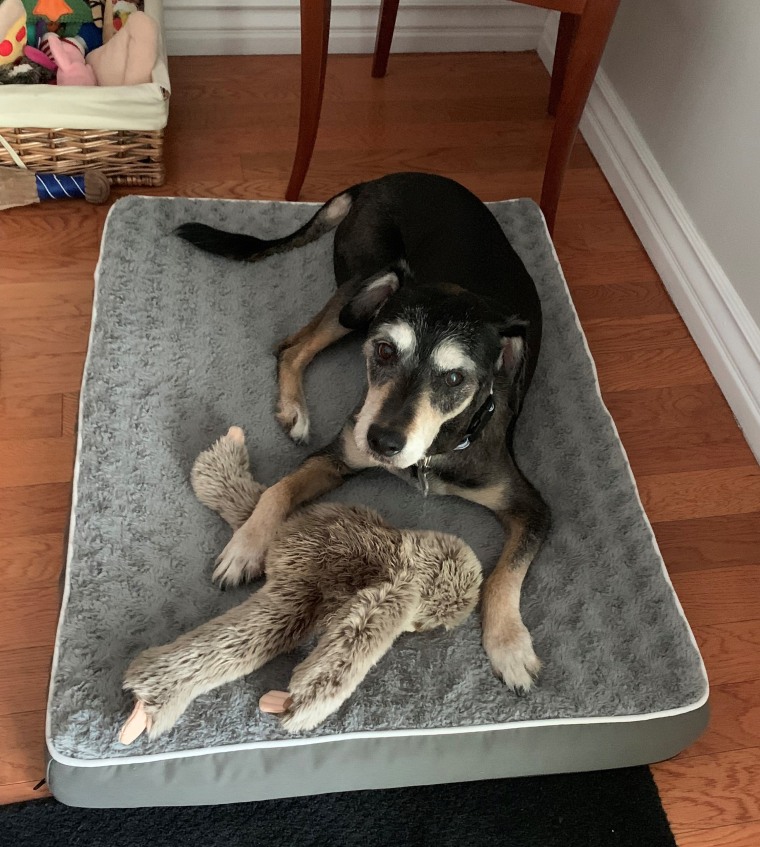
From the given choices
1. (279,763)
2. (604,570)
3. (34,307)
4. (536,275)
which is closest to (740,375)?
(536,275)

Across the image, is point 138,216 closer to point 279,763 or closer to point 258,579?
point 258,579

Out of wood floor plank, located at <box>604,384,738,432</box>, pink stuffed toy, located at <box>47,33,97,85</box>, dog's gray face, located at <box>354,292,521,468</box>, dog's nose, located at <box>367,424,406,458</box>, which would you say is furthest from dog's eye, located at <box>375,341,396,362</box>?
pink stuffed toy, located at <box>47,33,97,85</box>

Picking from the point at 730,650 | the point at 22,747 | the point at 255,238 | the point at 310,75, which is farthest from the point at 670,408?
the point at 22,747

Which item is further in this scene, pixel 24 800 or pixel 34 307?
pixel 34 307

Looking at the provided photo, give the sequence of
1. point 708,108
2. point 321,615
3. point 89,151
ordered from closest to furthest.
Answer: point 321,615
point 708,108
point 89,151

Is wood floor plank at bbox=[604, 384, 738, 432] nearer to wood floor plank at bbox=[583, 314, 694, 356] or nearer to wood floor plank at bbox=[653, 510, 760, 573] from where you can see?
wood floor plank at bbox=[583, 314, 694, 356]

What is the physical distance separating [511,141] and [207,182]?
43.8 inches

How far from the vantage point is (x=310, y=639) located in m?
1.54

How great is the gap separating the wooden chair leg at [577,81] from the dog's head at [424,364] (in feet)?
3.14

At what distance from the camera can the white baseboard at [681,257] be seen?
223cm

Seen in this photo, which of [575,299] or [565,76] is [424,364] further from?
[565,76]

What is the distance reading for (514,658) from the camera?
1569 millimetres

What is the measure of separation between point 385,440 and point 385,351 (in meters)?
0.18

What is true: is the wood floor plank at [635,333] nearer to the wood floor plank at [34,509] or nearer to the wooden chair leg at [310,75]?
the wooden chair leg at [310,75]
